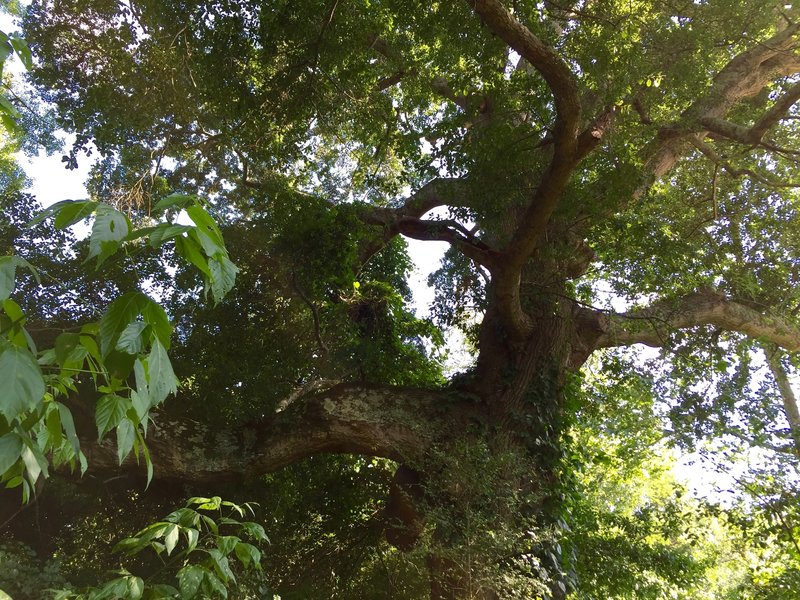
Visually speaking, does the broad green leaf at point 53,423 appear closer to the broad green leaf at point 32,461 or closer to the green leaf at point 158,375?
the broad green leaf at point 32,461

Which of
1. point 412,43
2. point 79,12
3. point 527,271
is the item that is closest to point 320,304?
point 527,271

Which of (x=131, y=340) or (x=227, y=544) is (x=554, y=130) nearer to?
(x=227, y=544)

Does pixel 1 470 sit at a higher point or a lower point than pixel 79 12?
lower

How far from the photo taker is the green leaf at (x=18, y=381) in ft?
3.18

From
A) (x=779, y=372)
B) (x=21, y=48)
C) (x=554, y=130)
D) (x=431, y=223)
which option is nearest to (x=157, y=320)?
(x=21, y=48)

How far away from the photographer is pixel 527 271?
7520 mm

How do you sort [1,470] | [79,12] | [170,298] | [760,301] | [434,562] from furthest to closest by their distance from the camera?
[760,301], [170,298], [79,12], [434,562], [1,470]

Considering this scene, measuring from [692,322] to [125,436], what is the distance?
7.61 metres

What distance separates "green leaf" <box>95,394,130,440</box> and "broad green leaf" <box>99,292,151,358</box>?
7.3 inches

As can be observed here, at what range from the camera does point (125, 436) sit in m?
1.18

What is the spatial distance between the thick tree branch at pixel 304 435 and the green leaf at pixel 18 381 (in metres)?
5.29

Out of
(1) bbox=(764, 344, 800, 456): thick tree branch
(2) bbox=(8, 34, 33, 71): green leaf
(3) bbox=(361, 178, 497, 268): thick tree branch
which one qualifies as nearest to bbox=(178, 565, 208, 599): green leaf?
(2) bbox=(8, 34, 33, 71): green leaf

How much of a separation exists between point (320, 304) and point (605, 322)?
3275 millimetres

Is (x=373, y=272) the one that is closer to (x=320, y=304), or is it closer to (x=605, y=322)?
(x=320, y=304)
